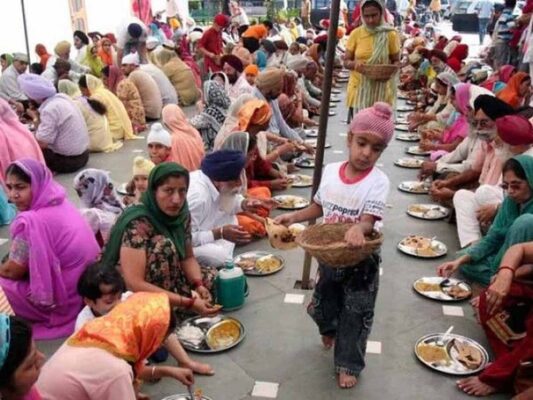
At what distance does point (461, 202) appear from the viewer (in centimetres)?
378

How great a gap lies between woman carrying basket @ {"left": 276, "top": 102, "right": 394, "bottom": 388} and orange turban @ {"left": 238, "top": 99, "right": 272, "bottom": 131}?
1.72 meters

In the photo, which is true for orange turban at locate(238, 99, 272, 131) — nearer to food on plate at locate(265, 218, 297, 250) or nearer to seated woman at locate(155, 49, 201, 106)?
food on plate at locate(265, 218, 297, 250)

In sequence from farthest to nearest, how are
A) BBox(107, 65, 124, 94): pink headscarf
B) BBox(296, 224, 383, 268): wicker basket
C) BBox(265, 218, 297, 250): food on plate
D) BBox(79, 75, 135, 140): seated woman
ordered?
BBox(107, 65, 124, 94): pink headscarf
BBox(79, 75, 135, 140): seated woman
BBox(265, 218, 297, 250): food on plate
BBox(296, 224, 383, 268): wicker basket

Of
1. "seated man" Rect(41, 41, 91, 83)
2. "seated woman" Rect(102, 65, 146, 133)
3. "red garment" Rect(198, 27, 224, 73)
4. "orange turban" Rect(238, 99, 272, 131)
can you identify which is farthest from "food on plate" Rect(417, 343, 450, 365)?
"red garment" Rect(198, 27, 224, 73)

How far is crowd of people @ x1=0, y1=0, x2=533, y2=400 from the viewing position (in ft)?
5.49

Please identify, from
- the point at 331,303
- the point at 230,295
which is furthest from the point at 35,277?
the point at 331,303

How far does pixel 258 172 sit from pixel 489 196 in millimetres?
2058

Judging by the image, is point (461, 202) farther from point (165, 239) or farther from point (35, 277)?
point (35, 277)

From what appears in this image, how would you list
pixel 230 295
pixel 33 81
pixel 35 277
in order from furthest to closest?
Result: pixel 33 81 → pixel 230 295 → pixel 35 277

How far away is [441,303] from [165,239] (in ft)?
5.61

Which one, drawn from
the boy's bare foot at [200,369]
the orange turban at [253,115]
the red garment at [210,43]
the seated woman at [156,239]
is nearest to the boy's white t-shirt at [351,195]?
the seated woman at [156,239]

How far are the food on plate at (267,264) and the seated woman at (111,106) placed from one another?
361cm

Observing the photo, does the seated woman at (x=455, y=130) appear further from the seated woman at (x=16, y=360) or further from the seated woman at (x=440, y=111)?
the seated woman at (x=16, y=360)

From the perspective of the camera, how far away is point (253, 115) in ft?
13.6
